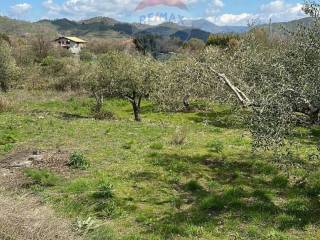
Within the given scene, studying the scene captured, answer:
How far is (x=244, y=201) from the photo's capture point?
605 inches

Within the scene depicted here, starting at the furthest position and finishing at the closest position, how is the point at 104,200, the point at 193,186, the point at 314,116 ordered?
the point at 193,186
the point at 104,200
the point at 314,116

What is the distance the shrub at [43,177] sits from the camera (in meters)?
17.5

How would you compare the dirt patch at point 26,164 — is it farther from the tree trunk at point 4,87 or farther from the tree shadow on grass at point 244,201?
the tree trunk at point 4,87

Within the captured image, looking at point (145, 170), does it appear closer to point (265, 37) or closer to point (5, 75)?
point (265, 37)

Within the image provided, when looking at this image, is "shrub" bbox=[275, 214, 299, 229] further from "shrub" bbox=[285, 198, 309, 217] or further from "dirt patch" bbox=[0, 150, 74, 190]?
"dirt patch" bbox=[0, 150, 74, 190]

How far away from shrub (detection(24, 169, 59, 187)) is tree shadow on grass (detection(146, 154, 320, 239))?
4.88 metres

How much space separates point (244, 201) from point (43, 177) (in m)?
7.97

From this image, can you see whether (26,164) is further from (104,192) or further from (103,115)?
(103,115)

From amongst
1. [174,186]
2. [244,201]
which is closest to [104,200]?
[174,186]

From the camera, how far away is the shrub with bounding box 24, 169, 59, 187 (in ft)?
57.3

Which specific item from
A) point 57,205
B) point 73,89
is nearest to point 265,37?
point 57,205

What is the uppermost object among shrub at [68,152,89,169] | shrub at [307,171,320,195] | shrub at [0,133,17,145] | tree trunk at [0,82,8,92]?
shrub at [307,171,320,195]

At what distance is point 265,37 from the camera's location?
1300 inches

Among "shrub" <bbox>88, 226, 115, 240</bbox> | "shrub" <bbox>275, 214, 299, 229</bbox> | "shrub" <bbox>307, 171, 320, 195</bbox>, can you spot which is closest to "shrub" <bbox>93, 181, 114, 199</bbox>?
"shrub" <bbox>88, 226, 115, 240</bbox>
